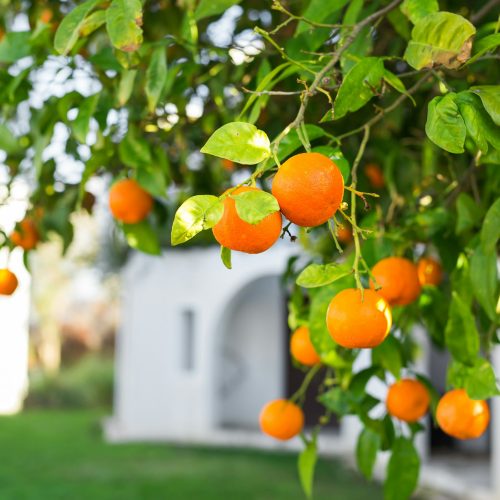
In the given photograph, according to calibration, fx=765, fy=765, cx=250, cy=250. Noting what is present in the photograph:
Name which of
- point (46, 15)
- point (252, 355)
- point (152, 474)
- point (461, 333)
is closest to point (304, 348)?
point (461, 333)

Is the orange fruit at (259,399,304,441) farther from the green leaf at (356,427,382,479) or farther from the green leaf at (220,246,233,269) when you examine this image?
the green leaf at (220,246,233,269)

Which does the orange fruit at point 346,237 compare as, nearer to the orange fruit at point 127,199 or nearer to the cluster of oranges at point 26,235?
the orange fruit at point 127,199

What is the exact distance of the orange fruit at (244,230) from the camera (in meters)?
0.72

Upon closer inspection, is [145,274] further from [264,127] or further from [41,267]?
[41,267]

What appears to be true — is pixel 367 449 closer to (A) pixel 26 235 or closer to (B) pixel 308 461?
(B) pixel 308 461

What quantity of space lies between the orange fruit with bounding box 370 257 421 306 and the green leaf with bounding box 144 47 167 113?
1.40 feet

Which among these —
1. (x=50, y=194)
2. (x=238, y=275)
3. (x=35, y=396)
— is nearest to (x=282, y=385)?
(x=238, y=275)

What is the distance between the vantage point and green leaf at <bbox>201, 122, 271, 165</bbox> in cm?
74

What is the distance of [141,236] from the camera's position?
4.81ft

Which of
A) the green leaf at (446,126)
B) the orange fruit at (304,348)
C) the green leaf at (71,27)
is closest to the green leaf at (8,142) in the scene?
the green leaf at (71,27)

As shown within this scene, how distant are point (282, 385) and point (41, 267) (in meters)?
9.41

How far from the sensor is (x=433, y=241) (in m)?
1.39

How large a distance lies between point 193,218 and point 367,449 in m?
0.88

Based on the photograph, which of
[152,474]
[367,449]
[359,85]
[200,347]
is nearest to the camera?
[359,85]
